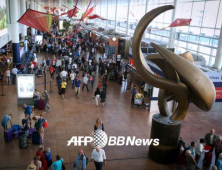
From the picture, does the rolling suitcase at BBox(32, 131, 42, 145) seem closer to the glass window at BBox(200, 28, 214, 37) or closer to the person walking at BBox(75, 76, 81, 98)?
the person walking at BBox(75, 76, 81, 98)

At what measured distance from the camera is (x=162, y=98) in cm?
841

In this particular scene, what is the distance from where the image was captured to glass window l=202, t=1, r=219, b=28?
19.9 m

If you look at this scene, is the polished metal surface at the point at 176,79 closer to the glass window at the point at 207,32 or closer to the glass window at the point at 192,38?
the glass window at the point at 207,32

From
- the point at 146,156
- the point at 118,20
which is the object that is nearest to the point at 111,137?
the point at 146,156

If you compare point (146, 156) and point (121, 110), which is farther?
point (121, 110)

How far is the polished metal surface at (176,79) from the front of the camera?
7.15m

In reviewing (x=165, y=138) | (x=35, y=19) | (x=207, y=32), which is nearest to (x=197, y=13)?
(x=207, y=32)

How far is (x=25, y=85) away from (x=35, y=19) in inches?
221

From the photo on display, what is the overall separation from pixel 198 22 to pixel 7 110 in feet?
58.1

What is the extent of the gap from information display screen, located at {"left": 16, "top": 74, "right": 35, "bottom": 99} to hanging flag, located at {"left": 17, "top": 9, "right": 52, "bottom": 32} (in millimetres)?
4768

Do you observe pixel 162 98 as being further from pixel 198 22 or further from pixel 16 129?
pixel 198 22

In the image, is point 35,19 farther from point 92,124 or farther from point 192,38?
point 192,38

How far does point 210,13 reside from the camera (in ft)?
67.2

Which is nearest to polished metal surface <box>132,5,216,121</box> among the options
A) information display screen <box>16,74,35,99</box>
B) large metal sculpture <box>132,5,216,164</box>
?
large metal sculpture <box>132,5,216,164</box>
